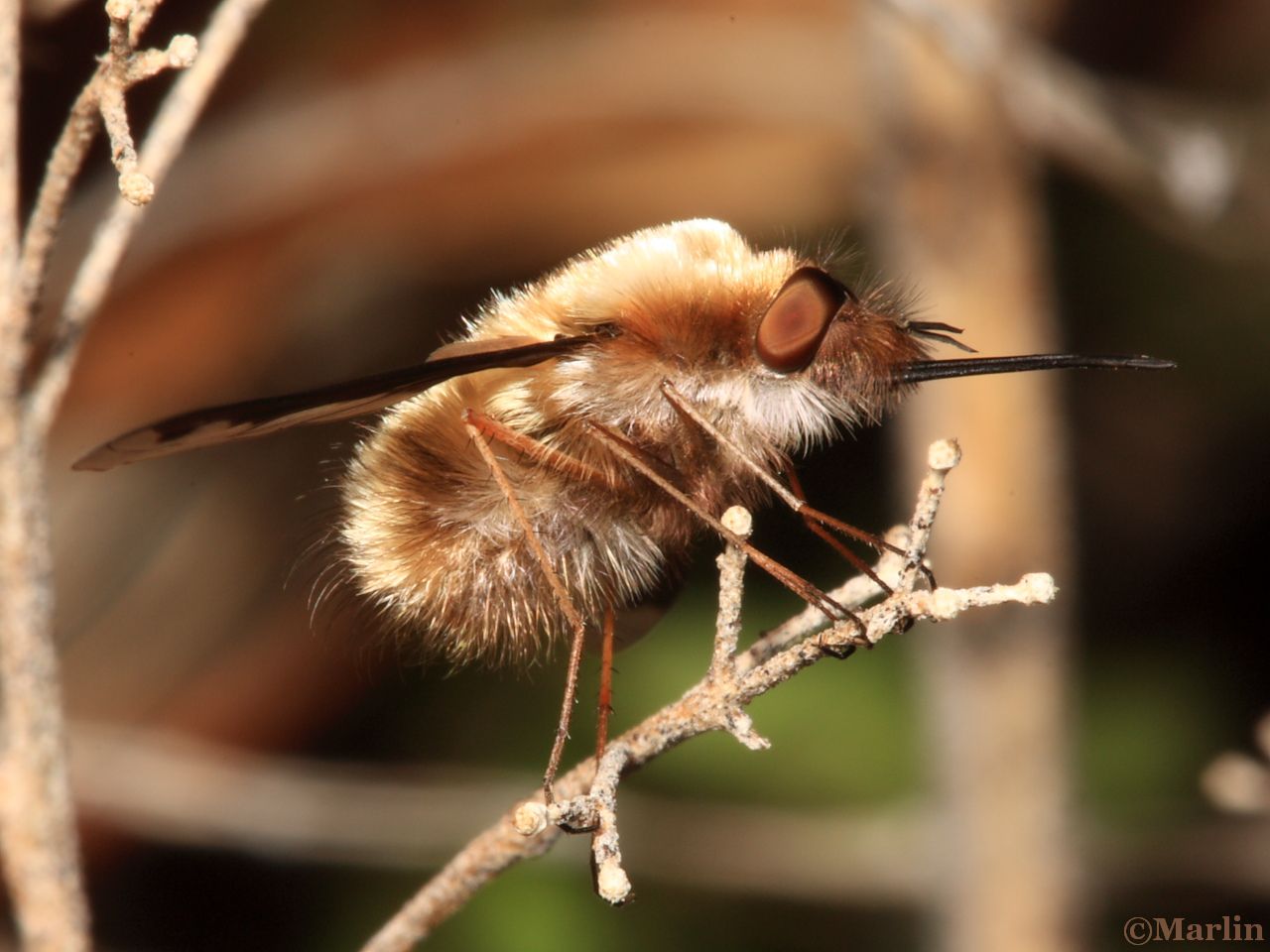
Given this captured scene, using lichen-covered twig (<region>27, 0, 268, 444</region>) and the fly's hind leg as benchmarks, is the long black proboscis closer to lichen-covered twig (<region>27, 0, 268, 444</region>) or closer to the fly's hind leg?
the fly's hind leg

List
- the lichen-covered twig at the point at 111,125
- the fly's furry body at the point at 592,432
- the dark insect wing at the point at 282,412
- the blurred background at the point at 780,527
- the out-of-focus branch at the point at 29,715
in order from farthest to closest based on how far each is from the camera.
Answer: the blurred background at the point at 780,527 < the fly's furry body at the point at 592,432 < the out-of-focus branch at the point at 29,715 < the dark insect wing at the point at 282,412 < the lichen-covered twig at the point at 111,125

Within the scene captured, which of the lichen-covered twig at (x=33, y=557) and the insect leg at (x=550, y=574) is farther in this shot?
the insect leg at (x=550, y=574)

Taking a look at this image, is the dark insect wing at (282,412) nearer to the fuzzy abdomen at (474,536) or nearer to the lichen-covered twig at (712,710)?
the fuzzy abdomen at (474,536)

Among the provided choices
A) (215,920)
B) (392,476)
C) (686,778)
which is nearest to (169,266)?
(215,920)

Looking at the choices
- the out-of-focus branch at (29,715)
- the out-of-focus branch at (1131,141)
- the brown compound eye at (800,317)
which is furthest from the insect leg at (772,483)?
the out-of-focus branch at (1131,141)

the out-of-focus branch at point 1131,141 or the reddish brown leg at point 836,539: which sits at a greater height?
the out-of-focus branch at point 1131,141

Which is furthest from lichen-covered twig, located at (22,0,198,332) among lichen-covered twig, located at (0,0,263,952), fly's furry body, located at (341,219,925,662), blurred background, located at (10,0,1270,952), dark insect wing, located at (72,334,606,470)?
blurred background, located at (10,0,1270,952)
